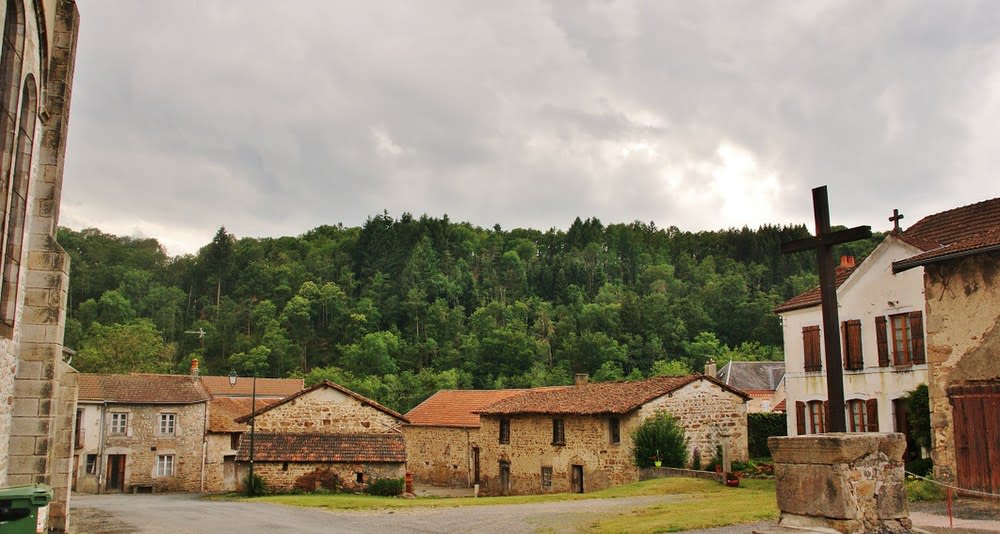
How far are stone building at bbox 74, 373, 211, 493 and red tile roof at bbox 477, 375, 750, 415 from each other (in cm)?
1545

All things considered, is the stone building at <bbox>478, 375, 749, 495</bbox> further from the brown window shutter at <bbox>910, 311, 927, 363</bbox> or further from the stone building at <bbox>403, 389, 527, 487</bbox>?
the brown window shutter at <bbox>910, 311, 927, 363</bbox>

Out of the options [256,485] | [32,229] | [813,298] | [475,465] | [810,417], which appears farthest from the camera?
[475,465]

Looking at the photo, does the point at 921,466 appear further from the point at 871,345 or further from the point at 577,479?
the point at 577,479

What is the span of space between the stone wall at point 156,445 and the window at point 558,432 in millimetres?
18929

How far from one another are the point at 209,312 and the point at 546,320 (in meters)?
41.3

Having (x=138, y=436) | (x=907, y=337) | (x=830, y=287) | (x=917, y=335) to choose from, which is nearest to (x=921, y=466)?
(x=917, y=335)

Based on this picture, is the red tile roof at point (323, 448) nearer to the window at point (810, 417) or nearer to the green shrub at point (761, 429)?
the window at point (810, 417)

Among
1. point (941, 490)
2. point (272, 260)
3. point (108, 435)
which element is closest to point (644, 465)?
point (941, 490)

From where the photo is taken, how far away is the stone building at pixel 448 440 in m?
36.4

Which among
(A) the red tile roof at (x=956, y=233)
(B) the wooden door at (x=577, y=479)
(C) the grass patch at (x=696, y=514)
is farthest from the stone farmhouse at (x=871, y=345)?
(B) the wooden door at (x=577, y=479)

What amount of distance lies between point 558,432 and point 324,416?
9.15 m

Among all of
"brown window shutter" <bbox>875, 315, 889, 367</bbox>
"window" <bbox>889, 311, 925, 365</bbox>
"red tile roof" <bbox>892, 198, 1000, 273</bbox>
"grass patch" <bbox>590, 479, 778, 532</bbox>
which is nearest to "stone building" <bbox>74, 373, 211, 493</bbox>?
"grass patch" <bbox>590, 479, 778, 532</bbox>

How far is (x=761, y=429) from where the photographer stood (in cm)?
3092

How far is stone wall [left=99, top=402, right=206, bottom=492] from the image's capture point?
120ft
